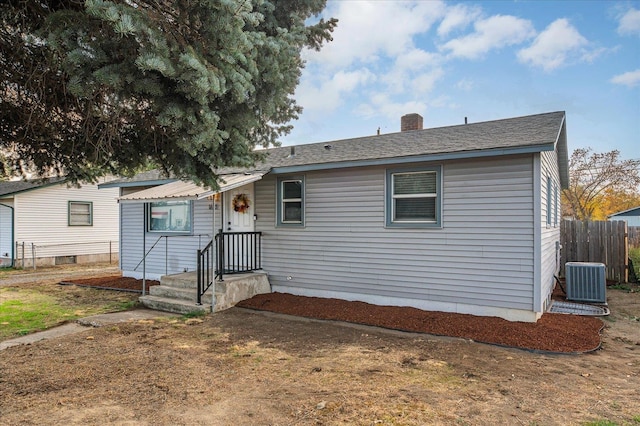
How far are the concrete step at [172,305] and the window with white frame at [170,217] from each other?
8.56ft

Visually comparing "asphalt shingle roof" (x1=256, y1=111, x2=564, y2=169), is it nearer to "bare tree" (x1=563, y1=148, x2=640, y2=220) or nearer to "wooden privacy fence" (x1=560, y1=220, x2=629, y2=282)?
"wooden privacy fence" (x1=560, y1=220, x2=629, y2=282)

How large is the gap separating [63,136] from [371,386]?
4965 mm

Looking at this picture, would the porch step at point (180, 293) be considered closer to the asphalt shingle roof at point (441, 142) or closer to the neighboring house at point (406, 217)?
the neighboring house at point (406, 217)

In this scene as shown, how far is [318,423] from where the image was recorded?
3264mm

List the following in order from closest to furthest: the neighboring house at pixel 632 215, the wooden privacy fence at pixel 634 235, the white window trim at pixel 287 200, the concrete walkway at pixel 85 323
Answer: the concrete walkway at pixel 85 323 < the white window trim at pixel 287 200 < the wooden privacy fence at pixel 634 235 < the neighboring house at pixel 632 215

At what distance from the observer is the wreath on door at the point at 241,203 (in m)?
9.27

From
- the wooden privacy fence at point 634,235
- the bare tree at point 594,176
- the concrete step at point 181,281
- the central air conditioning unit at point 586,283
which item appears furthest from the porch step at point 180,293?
the bare tree at point 594,176

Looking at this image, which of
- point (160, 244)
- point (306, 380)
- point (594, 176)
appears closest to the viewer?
point (306, 380)

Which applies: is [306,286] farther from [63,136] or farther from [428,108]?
[428,108]

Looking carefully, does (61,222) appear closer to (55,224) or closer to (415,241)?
(55,224)

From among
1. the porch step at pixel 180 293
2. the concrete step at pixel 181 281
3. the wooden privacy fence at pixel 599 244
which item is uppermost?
the wooden privacy fence at pixel 599 244

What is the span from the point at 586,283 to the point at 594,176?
82.8 ft

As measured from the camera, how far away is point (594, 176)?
2873 centimetres

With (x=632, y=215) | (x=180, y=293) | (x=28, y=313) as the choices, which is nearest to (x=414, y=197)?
(x=180, y=293)
